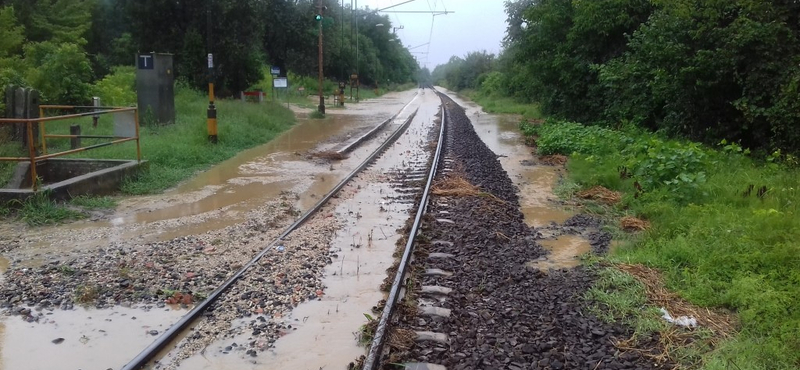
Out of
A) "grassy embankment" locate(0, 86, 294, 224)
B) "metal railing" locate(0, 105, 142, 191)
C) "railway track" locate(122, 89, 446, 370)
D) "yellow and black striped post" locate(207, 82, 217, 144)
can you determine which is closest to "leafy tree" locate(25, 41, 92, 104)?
"grassy embankment" locate(0, 86, 294, 224)

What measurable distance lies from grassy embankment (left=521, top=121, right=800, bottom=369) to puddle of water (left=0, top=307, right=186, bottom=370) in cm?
400

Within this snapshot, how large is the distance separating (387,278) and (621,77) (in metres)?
13.5

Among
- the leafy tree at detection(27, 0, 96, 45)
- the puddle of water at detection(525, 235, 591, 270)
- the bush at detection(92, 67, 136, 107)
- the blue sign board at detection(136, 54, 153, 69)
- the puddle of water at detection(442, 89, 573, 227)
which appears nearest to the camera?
the puddle of water at detection(525, 235, 591, 270)

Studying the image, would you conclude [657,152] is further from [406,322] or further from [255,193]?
[406,322]

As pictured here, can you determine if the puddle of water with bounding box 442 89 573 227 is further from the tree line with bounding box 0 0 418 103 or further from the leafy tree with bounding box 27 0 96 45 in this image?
the leafy tree with bounding box 27 0 96 45

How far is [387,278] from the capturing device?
6.69 meters

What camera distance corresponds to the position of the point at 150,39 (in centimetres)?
3102

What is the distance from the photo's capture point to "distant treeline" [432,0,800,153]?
12.1 meters

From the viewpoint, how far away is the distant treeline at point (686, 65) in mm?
12078

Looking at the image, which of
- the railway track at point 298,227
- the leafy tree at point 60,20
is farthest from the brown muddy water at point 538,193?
the leafy tree at point 60,20

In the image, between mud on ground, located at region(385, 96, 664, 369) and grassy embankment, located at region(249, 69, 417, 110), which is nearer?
mud on ground, located at region(385, 96, 664, 369)

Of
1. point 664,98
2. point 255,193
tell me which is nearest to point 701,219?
point 255,193

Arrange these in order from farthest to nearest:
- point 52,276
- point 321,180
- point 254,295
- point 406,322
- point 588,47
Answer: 1. point 588,47
2. point 321,180
3. point 52,276
4. point 254,295
5. point 406,322

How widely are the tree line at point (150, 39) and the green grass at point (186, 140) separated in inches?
97.8
